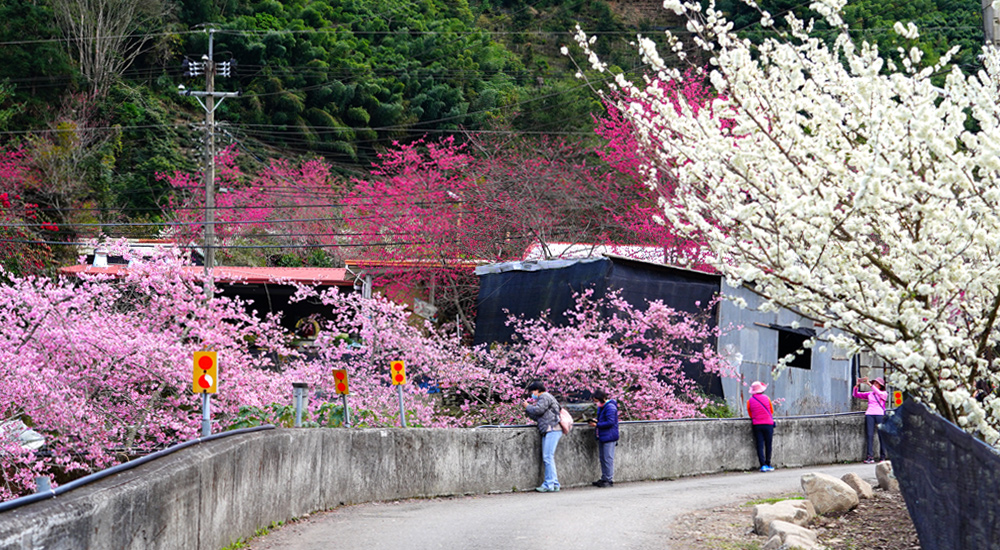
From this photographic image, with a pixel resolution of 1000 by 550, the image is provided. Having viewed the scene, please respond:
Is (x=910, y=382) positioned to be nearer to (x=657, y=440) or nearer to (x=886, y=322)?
(x=886, y=322)

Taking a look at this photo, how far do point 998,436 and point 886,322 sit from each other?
3.46 feet

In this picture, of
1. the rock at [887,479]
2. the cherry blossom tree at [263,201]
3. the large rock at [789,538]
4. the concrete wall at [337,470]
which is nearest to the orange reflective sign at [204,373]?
the concrete wall at [337,470]

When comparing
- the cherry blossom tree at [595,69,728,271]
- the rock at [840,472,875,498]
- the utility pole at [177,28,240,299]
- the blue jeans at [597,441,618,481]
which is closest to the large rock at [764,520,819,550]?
the rock at [840,472,875,498]

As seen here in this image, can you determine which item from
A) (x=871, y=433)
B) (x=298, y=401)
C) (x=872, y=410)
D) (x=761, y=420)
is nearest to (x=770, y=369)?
(x=871, y=433)

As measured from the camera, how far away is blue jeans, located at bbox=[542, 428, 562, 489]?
1384 centimetres

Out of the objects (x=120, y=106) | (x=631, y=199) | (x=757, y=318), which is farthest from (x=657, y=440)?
(x=120, y=106)

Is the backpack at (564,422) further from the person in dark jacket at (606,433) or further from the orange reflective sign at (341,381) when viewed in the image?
the orange reflective sign at (341,381)

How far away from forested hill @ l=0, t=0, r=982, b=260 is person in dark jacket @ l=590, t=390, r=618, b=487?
25.9m

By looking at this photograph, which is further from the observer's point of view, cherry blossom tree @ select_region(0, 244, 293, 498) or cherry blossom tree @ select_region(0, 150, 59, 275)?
cherry blossom tree @ select_region(0, 150, 59, 275)

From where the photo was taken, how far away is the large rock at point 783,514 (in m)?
9.09

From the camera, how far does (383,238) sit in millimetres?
32406

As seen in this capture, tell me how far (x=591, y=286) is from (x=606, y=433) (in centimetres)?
564

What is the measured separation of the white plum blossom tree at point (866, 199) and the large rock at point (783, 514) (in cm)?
268

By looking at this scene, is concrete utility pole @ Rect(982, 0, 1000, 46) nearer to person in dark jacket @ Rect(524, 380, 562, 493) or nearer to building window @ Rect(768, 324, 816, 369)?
person in dark jacket @ Rect(524, 380, 562, 493)
